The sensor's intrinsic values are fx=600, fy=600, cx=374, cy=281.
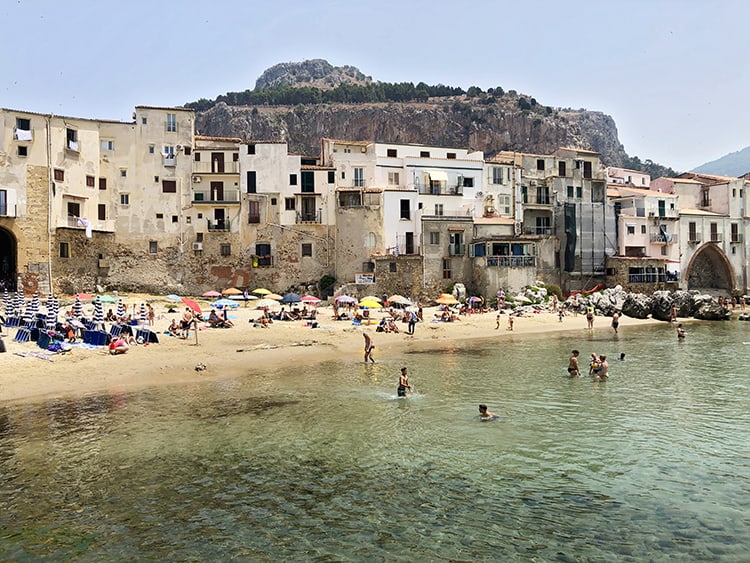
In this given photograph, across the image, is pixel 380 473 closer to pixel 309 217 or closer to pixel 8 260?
pixel 309 217

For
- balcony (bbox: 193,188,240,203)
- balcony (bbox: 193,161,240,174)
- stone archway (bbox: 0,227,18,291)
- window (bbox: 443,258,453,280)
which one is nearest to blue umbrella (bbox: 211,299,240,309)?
balcony (bbox: 193,188,240,203)

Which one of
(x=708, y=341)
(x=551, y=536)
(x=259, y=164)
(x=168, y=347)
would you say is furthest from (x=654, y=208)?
(x=551, y=536)

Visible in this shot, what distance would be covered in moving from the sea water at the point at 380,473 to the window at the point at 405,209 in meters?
30.8

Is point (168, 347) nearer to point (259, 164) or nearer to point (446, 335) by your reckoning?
Result: point (446, 335)

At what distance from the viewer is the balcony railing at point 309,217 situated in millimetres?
53219

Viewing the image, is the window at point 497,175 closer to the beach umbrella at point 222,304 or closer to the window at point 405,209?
the window at point 405,209

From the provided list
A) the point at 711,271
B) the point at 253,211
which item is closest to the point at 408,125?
the point at 711,271

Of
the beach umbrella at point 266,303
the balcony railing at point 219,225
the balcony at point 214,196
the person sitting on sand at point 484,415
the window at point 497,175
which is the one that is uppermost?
the window at point 497,175

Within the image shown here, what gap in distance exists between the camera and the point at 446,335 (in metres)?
38.7

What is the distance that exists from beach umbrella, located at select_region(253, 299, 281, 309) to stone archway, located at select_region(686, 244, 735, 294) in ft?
151

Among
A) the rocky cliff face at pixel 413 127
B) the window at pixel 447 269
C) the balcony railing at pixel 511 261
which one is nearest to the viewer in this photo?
the balcony railing at pixel 511 261

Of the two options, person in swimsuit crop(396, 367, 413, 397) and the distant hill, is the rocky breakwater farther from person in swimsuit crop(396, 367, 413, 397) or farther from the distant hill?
the distant hill

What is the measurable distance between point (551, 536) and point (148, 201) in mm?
49314

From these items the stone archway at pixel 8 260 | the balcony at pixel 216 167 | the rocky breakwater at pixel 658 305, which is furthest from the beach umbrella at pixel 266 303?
the rocky breakwater at pixel 658 305
